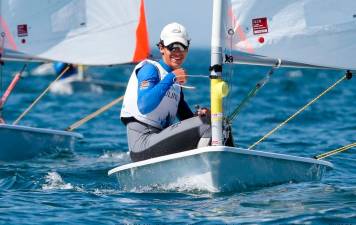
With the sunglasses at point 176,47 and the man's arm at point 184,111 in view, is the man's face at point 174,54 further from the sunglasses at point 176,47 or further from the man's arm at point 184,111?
the man's arm at point 184,111

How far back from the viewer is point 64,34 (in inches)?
408

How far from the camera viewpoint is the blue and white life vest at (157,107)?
7211 mm

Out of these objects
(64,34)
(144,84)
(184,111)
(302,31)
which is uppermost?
(64,34)

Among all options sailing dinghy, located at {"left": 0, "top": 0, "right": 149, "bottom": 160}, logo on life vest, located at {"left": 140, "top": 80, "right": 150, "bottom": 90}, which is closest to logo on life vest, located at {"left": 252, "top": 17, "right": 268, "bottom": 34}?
logo on life vest, located at {"left": 140, "top": 80, "right": 150, "bottom": 90}

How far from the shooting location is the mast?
654cm

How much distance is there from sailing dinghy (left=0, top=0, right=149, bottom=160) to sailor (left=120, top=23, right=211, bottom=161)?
268 cm

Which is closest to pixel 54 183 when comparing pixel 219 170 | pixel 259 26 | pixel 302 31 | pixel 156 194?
pixel 156 194

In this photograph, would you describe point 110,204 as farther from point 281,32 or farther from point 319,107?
point 319,107

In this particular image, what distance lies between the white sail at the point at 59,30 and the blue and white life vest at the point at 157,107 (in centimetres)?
286

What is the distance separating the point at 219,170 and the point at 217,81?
0.68m

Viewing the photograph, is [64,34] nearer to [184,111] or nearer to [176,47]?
[184,111]

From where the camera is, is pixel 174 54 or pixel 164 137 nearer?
pixel 164 137

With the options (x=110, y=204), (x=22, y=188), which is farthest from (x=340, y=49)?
(x=22, y=188)

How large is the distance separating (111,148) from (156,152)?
14.6 feet
